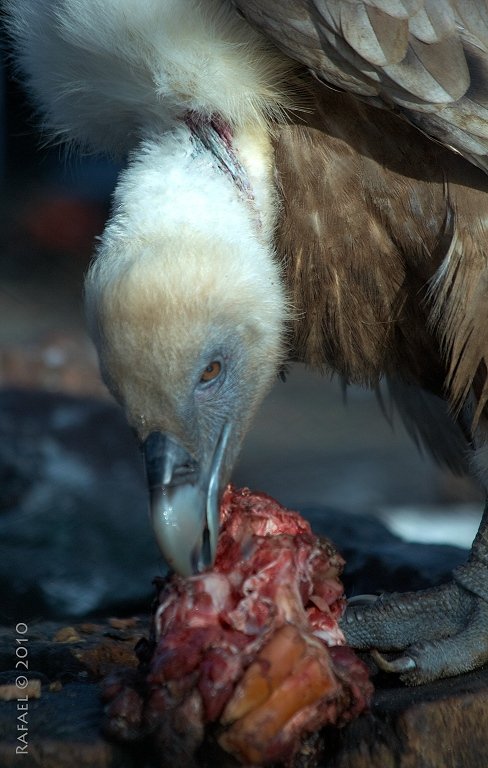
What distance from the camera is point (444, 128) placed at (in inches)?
92.5

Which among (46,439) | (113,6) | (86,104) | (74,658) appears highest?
(113,6)

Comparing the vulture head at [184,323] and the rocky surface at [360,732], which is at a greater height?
the vulture head at [184,323]

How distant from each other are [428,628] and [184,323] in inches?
41.3

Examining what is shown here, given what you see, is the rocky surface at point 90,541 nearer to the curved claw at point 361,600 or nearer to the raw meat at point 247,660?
the curved claw at point 361,600

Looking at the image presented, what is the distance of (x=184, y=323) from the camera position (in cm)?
229

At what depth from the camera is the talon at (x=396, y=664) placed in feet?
8.20

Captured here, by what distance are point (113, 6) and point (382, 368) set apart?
1.10 meters

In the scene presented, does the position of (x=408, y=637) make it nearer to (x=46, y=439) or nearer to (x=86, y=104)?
(x=86, y=104)

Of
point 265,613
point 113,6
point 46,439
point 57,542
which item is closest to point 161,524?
point 265,613

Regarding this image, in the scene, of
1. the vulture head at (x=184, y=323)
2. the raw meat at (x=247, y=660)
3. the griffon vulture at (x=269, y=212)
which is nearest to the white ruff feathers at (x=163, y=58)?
the griffon vulture at (x=269, y=212)

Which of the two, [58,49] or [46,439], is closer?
[58,49]

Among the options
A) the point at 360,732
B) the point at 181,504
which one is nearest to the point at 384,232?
the point at 181,504

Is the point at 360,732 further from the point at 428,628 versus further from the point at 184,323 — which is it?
the point at 184,323

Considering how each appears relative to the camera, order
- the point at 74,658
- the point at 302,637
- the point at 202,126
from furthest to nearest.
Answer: the point at 74,658 < the point at 202,126 < the point at 302,637
